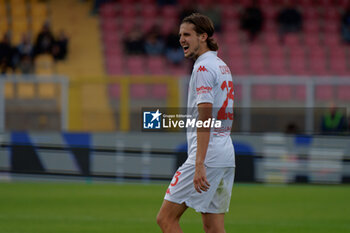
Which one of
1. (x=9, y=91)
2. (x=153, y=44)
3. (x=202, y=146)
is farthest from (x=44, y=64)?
(x=202, y=146)

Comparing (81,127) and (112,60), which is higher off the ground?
(112,60)

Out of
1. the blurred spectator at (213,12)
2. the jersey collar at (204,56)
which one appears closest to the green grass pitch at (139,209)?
the jersey collar at (204,56)

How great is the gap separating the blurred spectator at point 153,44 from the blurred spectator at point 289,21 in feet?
12.3

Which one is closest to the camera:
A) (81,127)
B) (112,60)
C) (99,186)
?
(99,186)

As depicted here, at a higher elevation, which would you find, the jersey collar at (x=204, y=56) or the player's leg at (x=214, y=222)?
the jersey collar at (x=204, y=56)

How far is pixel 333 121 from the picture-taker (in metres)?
13.6

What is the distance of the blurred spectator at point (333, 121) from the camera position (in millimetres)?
13451

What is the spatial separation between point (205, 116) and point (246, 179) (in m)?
9.04

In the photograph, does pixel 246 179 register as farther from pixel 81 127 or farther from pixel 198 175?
pixel 198 175

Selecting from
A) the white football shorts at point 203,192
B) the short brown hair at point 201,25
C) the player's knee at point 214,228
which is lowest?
the player's knee at point 214,228

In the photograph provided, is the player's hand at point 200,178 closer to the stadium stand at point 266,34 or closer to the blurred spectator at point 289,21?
the stadium stand at point 266,34

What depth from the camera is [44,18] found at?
21.1 meters

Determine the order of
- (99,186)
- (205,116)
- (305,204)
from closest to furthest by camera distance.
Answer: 1. (205,116)
2. (305,204)
3. (99,186)

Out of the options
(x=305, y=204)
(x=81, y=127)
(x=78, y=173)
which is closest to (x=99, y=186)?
(x=78, y=173)
